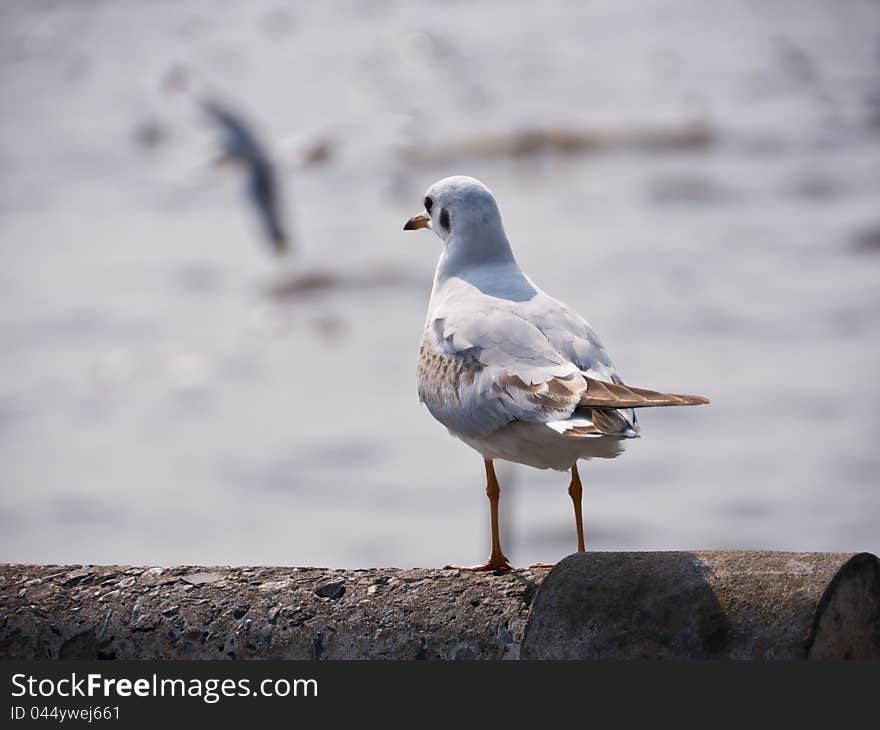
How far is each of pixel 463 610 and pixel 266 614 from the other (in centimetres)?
54

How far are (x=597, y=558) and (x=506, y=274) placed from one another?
160cm

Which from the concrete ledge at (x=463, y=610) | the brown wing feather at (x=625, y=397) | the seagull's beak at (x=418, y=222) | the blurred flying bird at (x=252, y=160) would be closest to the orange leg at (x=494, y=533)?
the concrete ledge at (x=463, y=610)

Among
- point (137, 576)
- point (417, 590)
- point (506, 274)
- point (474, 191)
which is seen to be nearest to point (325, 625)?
point (417, 590)

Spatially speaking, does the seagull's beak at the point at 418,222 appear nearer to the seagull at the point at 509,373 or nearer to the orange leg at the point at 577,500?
the seagull at the point at 509,373

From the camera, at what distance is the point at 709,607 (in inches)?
131

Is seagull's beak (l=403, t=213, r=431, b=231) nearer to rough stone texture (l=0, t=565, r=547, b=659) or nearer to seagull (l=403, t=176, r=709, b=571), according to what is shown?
seagull (l=403, t=176, r=709, b=571)

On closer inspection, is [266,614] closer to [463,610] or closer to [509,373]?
[463,610]

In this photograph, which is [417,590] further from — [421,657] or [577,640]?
[577,640]

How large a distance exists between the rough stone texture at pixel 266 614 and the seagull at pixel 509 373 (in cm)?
42

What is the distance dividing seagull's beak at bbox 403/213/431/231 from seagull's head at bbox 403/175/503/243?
5 centimetres

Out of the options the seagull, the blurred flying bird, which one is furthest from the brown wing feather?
the blurred flying bird

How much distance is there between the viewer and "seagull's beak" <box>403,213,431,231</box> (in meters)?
5.47

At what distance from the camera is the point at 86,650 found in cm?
389

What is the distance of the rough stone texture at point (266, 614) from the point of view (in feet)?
12.1
